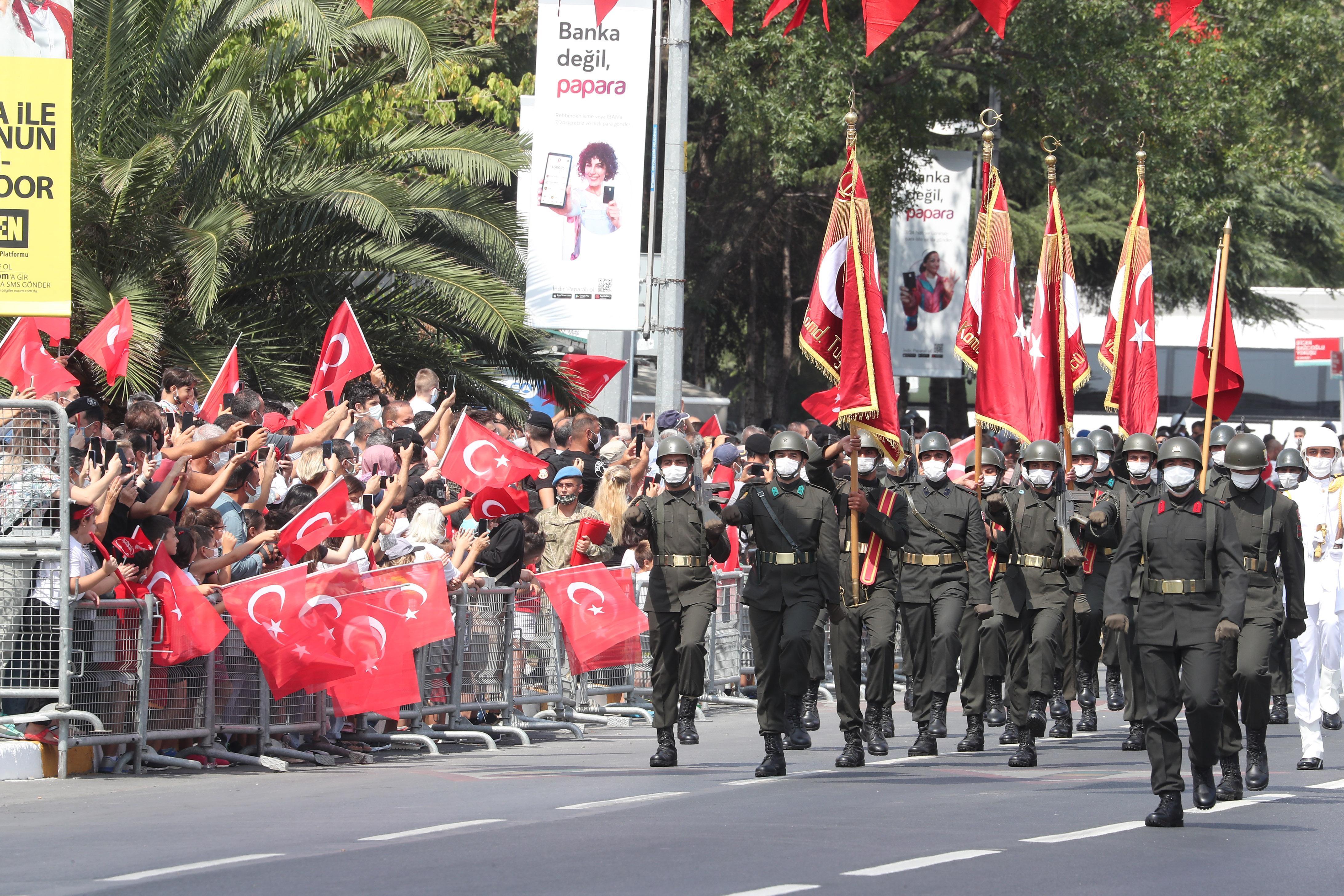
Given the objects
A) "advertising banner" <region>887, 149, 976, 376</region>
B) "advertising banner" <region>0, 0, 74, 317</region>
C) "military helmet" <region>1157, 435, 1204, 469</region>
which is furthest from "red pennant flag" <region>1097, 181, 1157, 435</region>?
"advertising banner" <region>887, 149, 976, 376</region>

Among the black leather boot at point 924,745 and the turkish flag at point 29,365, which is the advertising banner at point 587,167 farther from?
the black leather boot at point 924,745

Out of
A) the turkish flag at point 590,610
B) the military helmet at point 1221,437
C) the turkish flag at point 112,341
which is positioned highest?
the turkish flag at point 112,341

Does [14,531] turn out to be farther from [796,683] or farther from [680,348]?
[680,348]

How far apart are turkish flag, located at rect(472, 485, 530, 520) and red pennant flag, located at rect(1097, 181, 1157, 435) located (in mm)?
5746

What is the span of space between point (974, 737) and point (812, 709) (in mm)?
2266

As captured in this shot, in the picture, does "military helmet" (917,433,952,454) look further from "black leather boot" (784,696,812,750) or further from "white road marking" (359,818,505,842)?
"white road marking" (359,818,505,842)

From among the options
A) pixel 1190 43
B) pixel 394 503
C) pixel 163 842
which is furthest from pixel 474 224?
pixel 1190 43

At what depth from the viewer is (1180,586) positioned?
31.7ft

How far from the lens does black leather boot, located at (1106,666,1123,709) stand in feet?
51.9

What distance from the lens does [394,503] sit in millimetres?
12727

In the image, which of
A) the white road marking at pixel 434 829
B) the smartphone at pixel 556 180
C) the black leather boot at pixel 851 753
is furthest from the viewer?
the smartphone at pixel 556 180

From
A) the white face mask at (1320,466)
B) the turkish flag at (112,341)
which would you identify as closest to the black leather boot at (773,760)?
the white face mask at (1320,466)

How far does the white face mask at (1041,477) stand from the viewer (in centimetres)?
1371

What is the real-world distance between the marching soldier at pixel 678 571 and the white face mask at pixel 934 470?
5.81ft
